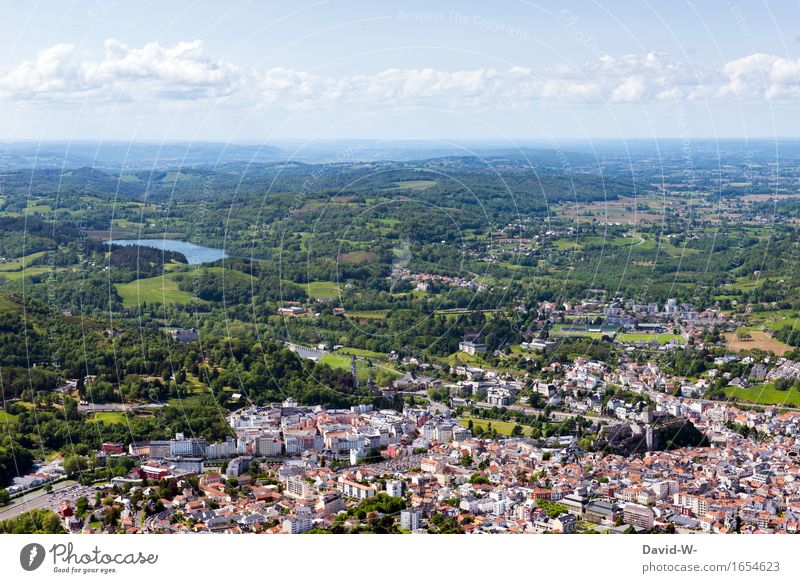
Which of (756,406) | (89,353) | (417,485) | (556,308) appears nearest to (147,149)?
(556,308)

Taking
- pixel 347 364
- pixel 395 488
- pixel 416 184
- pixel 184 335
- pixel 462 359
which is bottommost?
pixel 462 359

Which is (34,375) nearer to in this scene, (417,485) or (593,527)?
(417,485)

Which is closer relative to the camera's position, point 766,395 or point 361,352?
point 766,395

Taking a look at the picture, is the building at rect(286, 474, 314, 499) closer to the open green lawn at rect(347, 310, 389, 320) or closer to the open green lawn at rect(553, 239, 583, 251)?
the open green lawn at rect(347, 310, 389, 320)

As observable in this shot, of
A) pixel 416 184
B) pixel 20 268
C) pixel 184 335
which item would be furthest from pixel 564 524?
pixel 416 184

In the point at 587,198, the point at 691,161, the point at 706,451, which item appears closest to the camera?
the point at 706,451

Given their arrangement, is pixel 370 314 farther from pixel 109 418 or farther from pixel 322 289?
pixel 109 418

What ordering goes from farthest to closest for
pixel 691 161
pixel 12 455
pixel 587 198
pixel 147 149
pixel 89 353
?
pixel 147 149
pixel 691 161
pixel 587 198
pixel 89 353
pixel 12 455
